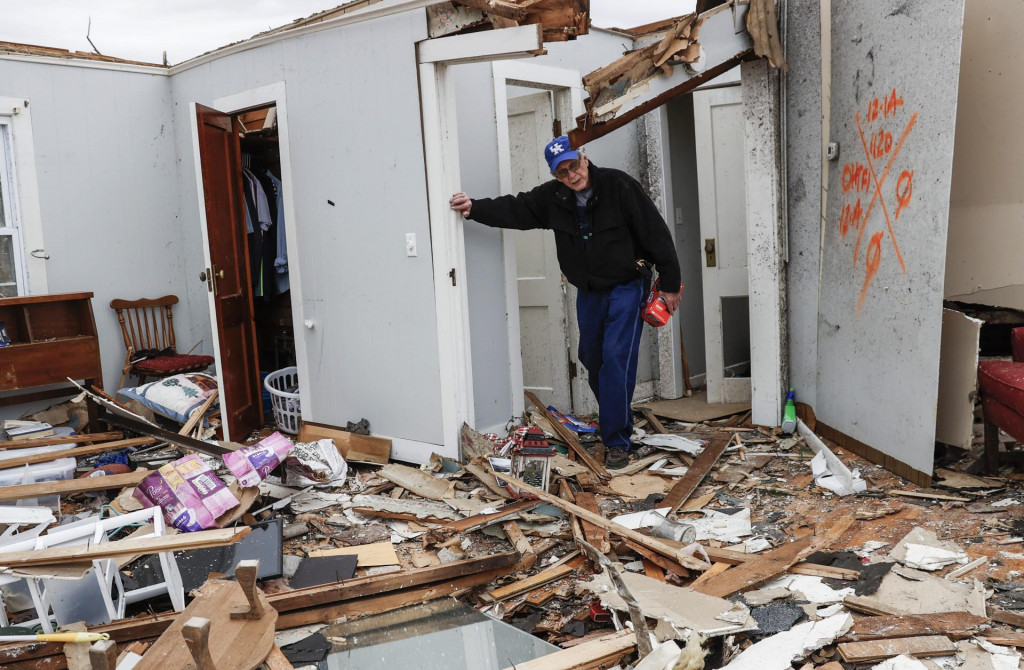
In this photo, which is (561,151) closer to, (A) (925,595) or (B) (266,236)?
(A) (925,595)

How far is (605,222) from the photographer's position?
5.33 metres

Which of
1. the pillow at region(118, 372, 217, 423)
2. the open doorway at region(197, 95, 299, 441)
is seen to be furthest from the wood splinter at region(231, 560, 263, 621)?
the pillow at region(118, 372, 217, 423)

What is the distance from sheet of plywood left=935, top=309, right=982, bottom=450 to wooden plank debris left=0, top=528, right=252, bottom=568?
147 inches

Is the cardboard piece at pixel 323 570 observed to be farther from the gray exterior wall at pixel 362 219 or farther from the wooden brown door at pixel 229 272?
the wooden brown door at pixel 229 272

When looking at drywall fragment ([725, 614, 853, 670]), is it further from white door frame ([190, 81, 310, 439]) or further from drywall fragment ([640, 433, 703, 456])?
white door frame ([190, 81, 310, 439])

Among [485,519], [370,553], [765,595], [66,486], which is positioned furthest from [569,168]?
[66,486]

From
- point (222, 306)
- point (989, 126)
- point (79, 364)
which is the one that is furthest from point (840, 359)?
point (79, 364)

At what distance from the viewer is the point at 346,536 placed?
454 cm

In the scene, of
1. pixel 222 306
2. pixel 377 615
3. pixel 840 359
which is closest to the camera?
pixel 377 615

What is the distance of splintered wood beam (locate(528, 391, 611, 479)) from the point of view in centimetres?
527

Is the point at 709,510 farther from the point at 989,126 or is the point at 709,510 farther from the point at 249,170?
the point at 249,170

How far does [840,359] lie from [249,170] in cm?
500

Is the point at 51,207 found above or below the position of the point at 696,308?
above

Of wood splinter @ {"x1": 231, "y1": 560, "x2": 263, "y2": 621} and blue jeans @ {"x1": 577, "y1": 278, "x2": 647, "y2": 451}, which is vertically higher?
blue jeans @ {"x1": 577, "y1": 278, "x2": 647, "y2": 451}
